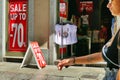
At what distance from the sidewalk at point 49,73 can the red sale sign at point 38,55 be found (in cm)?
19

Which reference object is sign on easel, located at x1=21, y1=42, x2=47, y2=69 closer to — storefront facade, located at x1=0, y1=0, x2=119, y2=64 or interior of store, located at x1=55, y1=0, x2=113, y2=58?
storefront facade, located at x1=0, y1=0, x2=119, y2=64

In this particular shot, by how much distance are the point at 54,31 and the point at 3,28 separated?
2031mm

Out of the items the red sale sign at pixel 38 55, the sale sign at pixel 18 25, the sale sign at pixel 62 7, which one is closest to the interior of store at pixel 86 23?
the sale sign at pixel 62 7

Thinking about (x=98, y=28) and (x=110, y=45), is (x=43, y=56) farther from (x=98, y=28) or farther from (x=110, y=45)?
(x=110, y=45)

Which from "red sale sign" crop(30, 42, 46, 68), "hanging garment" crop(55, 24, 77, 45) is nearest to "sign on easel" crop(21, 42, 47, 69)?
"red sale sign" crop(30, 42, 46, 68)

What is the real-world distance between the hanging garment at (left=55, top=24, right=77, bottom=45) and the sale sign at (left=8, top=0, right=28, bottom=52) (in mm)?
1292

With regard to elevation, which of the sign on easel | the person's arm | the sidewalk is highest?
the person's arm

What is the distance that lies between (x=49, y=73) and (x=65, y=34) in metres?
1.71

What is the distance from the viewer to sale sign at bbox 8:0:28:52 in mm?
11344

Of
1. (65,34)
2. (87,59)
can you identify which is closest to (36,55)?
(65,34)

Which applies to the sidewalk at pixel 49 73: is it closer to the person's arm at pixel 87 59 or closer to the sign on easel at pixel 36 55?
the sign on easel at pixel 36 55

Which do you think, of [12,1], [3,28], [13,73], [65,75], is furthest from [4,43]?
[65,75]

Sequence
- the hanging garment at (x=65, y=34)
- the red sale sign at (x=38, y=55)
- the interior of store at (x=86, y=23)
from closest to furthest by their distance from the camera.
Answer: the red sale sign at (x=38, y=55) < the hanging garment at (x=65, y=34) < the interior of store at (x=86, y=23)

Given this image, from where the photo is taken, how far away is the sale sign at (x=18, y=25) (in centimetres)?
1134
